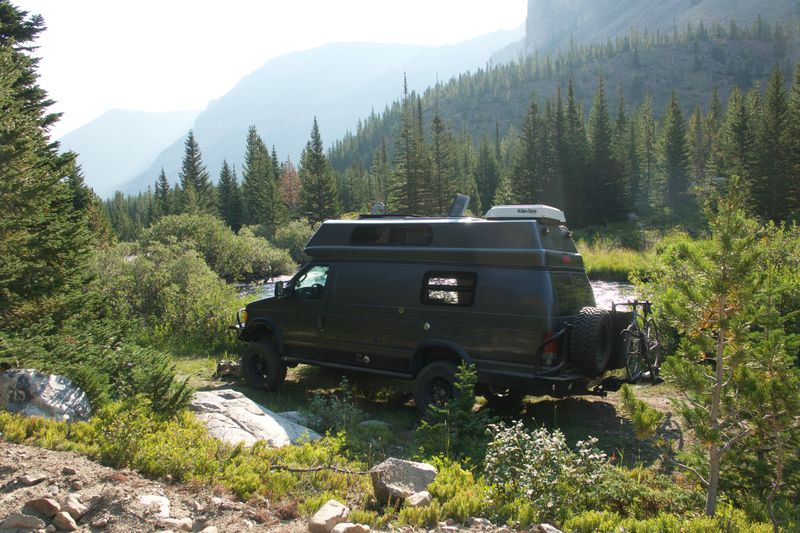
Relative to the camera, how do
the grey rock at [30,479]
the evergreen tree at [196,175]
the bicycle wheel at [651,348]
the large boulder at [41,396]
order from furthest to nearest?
the evergreen tree at [196,175] → the bicycle wheel at [651,348] → the large boulder at [41,396] → the grey rock at [30,479]

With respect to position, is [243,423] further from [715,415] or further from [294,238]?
[294,238]

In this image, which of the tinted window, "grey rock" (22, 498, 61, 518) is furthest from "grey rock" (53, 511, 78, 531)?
the tinted window

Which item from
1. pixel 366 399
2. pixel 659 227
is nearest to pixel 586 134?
pixel 659 227

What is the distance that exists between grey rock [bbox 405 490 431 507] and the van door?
477cm

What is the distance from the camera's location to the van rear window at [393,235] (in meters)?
8.78

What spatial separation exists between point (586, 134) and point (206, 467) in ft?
255

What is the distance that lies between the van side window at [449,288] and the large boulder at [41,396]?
4.65 metres

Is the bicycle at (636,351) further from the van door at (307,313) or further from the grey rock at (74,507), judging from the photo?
the grey rock at (74,507)

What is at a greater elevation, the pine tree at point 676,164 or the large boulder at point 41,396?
the pine tree at point 676,164

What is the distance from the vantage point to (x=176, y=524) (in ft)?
14.4

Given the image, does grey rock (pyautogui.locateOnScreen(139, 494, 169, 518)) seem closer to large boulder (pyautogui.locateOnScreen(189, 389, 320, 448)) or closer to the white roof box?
large boulder (pyautogui.locateOnScreen(189, 389, 320, 448))

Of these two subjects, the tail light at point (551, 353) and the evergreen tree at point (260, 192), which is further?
the evergreen tree at point (260, 192)

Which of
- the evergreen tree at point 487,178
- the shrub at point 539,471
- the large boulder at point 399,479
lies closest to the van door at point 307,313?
the large boulder at point 399,479

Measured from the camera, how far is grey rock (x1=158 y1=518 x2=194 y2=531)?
14.3ft
